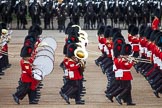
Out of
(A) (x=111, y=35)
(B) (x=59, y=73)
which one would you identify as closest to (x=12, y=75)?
(B) (x=59, y=73)

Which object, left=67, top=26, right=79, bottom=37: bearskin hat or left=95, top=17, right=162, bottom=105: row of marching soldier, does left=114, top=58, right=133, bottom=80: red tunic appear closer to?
left=95, top=17, right=162, bottom=105: row of marching soldier

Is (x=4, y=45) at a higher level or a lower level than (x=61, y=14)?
higher

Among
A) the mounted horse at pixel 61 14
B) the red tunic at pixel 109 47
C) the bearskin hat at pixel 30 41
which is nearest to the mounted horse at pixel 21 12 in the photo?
the mounted horse at pixel 61 14

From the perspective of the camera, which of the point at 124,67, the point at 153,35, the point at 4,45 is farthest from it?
the point at 4,45

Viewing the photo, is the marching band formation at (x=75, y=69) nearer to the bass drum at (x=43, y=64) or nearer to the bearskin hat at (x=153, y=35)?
the bass drum at (x=43, y=64)

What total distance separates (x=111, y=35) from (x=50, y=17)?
13304 mm

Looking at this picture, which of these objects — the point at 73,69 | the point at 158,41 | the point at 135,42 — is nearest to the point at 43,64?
the point at 73,69

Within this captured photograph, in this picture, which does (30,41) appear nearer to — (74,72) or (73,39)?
(73,39)

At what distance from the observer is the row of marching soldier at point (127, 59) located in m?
17.3

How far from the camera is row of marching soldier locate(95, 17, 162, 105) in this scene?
17312 mm

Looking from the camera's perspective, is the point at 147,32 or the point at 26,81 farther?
the point at 147,32

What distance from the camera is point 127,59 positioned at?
17.2 meters

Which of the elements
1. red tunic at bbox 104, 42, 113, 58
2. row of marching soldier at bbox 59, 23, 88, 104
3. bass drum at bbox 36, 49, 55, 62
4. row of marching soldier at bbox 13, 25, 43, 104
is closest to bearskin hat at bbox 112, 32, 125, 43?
red tunic at bbox 104, 42, 113, 58

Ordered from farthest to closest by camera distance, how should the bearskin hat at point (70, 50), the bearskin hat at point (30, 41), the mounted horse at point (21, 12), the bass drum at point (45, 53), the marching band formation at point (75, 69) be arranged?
the mounted horse at point (21, 12) < the bearskin hat at point (30, 41) < the bass drum at point (45, 53) < the bearskin hat at point (70, 50) < the marching band formation at point (75, 69)
